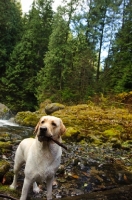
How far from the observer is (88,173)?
6.05 meters

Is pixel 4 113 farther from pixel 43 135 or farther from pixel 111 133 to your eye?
pixel 43 135

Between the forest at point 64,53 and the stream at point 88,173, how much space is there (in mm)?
13527

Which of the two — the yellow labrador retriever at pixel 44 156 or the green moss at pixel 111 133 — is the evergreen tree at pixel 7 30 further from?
the yellow labrador retriever at pixel 44 156

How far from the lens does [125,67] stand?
23.2m

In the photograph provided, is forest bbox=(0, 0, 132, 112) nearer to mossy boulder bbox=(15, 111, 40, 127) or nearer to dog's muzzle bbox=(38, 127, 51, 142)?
mossy boulder bbox=(15, 111, 40, 127)

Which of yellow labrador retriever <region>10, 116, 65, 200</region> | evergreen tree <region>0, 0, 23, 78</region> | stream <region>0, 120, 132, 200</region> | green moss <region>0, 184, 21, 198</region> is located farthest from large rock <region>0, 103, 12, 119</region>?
yellow labrador retriever <region>10, 116, 65, 200</region>

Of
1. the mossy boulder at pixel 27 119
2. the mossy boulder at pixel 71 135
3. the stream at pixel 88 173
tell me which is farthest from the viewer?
the mossy boulder at pixel 27 119

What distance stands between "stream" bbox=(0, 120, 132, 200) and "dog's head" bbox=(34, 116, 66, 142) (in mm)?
1497

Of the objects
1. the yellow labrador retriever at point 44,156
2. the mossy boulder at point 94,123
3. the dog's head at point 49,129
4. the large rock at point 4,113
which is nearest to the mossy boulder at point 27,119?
the mossy boulder at point 94,123

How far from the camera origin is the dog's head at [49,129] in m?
3.33

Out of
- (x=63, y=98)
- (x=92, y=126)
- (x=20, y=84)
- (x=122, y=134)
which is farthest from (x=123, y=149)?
(x=20, y=84)

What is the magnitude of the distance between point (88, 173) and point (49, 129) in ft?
10.4

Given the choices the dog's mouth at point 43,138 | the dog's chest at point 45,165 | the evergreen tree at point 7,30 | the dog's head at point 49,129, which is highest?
the evergreen tree at point 7,30

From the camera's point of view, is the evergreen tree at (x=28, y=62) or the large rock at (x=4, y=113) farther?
the evergreen tree at (x=28, y=62)
